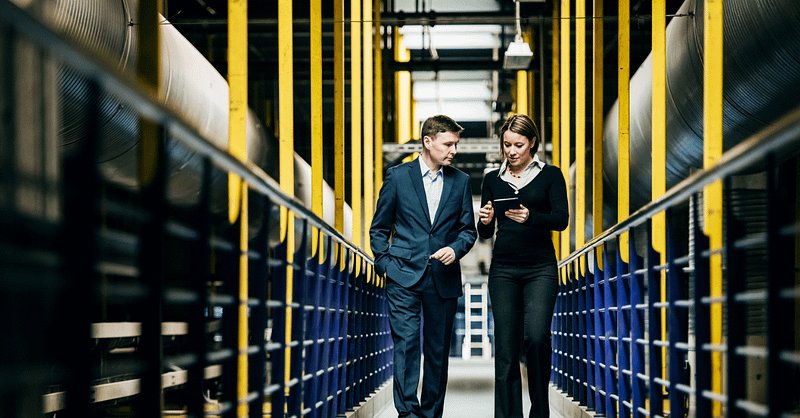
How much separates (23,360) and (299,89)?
16.0m

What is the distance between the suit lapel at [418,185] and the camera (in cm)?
398

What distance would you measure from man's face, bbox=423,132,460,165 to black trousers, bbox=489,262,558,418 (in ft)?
1.81

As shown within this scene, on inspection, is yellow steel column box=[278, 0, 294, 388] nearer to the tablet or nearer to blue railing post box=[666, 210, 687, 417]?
the tablet

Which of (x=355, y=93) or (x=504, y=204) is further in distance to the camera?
(x=355, y=93)

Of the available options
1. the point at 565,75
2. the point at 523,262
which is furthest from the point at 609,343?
the point at 565,75

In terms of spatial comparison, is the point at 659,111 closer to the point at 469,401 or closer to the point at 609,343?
the point at 609,343

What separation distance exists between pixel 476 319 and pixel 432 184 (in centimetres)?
2228

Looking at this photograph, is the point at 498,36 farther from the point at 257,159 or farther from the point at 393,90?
the point at 257,159

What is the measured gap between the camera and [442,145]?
12.9 ft

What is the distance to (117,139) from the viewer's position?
17.4 feet

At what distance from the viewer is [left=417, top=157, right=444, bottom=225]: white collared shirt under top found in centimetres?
403

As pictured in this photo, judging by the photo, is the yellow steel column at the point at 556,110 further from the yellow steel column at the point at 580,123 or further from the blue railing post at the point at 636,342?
the blue railing post at the point at 636,342

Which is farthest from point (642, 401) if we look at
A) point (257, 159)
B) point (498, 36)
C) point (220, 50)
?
point (220, 50)

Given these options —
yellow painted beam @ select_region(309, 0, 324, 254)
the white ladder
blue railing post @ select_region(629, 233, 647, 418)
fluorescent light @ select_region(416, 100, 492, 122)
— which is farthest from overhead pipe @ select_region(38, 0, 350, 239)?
the white ladder
